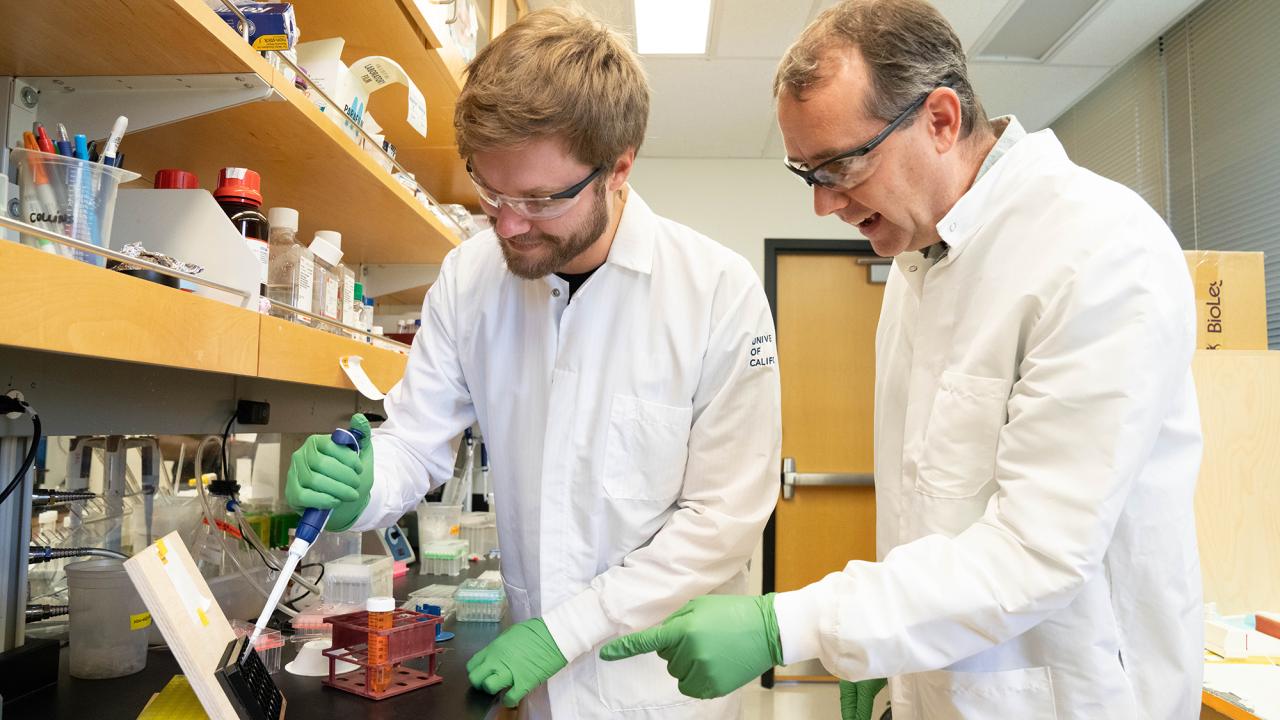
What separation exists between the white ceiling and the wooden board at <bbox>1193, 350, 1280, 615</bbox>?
4.96ft

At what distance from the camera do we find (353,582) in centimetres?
156

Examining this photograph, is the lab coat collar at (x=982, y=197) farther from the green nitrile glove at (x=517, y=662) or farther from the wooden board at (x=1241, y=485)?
the wooden board at (x=1241, y=485)

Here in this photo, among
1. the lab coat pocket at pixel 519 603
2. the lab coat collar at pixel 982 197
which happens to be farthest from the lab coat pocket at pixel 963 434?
the lab coat pocket at pixel 519 603

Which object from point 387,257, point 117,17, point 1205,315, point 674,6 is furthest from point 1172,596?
point 674,6

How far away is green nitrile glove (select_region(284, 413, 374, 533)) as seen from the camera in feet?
3.72

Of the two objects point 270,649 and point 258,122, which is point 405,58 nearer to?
point 258,122

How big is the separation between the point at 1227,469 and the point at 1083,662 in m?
1.53

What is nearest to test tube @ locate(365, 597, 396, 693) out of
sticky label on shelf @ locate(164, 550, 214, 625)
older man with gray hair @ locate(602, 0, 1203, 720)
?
sticky label on shelf @ locate(164, 550, 214, 625)

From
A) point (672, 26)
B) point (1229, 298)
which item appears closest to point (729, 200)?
Answer: point (672, 26)

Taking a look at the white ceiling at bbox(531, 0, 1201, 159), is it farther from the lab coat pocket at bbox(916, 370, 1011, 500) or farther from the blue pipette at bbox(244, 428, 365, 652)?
the lab coat pocket at bbox(916, 370, 1011, 500)

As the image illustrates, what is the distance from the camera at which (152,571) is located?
2.67 feet

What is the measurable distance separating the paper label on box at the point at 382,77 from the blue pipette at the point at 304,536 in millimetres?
691

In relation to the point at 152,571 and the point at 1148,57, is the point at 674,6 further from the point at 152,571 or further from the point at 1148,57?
the point at 152,571

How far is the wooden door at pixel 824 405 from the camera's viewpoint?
15.2 ft
